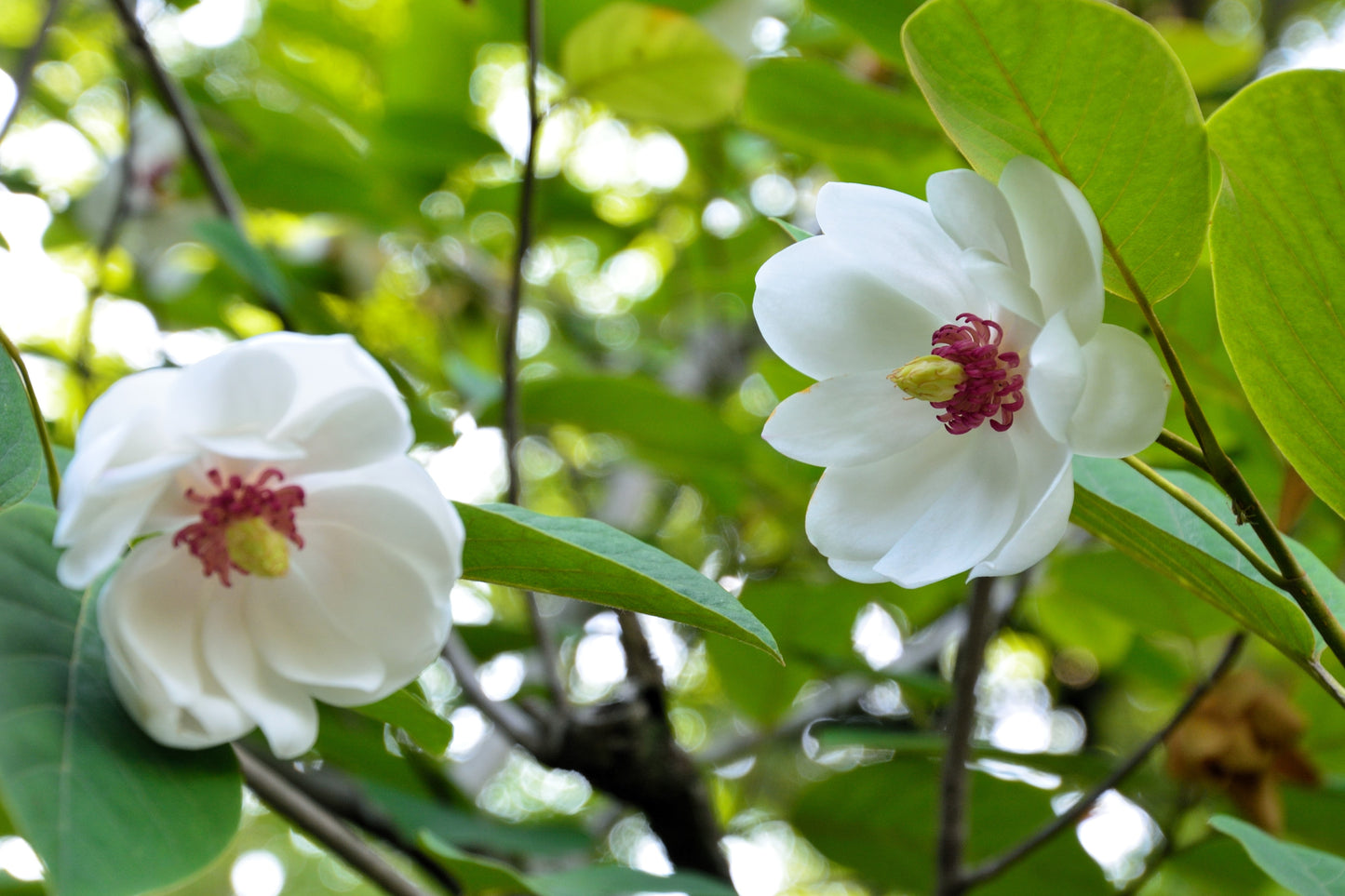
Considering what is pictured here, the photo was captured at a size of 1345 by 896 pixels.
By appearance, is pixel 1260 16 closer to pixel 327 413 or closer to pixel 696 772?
pixel 696 772

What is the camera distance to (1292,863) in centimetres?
57

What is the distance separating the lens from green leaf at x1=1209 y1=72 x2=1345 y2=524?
41 cm

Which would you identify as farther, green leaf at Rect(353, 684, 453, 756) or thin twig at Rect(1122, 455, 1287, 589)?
green leaf at Rect(353, 684, 453, 756)

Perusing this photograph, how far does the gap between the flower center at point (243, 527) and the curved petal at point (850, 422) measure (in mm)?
220

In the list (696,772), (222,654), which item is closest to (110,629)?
(222,654)

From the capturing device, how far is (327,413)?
1.44ft

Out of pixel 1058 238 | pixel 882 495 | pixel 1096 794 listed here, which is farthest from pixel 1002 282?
pixel 1096 794

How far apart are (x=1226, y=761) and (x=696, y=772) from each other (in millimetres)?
500

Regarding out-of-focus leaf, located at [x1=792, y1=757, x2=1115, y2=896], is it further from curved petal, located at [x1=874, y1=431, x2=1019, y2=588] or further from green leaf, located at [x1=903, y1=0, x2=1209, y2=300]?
green leaf, located at [x1=903, y1=0, x2=1209, y2=300]

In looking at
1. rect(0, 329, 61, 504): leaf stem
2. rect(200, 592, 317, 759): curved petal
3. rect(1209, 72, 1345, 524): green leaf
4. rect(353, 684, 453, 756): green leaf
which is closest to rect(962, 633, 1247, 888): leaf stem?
rect(1209, 72, 1345, 524): green leaf

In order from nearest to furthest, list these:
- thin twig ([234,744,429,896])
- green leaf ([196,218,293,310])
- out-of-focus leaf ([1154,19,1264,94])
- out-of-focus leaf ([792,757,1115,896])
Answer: thin twig ([234,744,429,896]) < green leaf ([196,218,293,310]) < out-of-focus leaf ([792,757,1115,896]) < out-of-focus leaf ([1154,19,1264,94])

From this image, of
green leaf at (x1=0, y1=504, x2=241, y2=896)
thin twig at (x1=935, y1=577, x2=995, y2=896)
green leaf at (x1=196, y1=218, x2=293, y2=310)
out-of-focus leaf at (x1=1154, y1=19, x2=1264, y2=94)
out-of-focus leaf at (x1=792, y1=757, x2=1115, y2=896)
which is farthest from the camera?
out-of-focus leaf at (x1=1154, y1=19, x2=1264, y2=94)

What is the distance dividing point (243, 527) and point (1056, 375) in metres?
0.34

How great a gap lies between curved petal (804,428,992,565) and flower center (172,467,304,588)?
235 mm
